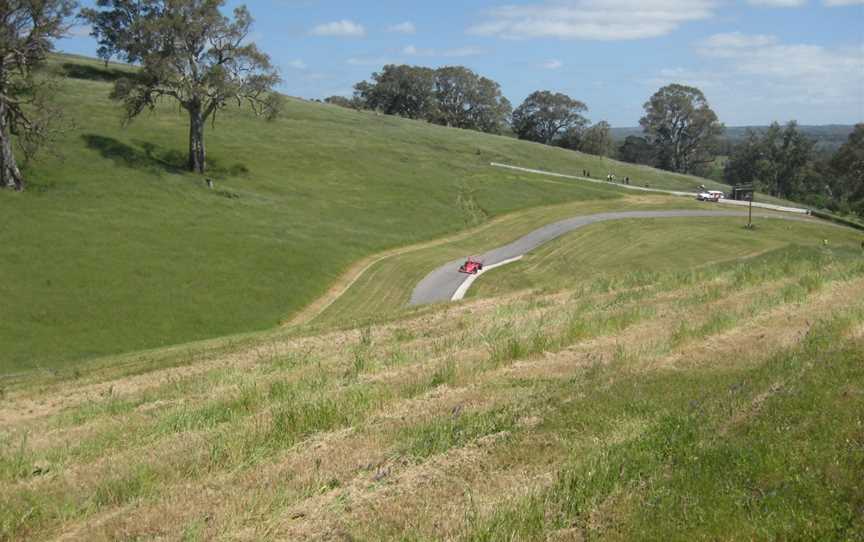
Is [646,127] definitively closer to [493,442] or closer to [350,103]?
[350,103]

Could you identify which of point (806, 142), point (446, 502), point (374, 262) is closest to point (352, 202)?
point (374, 262)

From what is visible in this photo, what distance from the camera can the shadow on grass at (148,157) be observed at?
52.7m

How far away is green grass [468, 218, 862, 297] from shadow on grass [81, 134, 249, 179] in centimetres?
2628

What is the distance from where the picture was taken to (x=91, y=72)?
279 ft

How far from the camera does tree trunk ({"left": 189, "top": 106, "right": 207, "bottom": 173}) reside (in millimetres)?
53750

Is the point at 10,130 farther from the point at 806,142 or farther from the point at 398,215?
the point at 806,142

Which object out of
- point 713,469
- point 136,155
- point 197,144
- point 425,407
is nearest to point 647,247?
point 197,144

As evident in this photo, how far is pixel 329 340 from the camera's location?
19.6 metres

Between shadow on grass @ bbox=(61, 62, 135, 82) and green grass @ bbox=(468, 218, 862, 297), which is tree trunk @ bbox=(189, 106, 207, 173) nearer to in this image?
green grass @ bbox=(468, 218, 862, 297)

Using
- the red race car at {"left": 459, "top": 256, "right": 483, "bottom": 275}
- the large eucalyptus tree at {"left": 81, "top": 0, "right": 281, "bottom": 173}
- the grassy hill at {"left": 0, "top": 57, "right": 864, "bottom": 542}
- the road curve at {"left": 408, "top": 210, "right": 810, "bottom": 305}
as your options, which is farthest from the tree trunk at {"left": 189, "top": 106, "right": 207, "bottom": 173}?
the red race car at {"left": 459, "top": 256, "right": 483, "bottom": 275}

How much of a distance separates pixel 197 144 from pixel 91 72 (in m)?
40.2

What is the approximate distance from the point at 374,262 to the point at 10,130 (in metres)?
23.2

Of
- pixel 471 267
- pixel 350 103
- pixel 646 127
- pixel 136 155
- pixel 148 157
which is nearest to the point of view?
pixel 471 267

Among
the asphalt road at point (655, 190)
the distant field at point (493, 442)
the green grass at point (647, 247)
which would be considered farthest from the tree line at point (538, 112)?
the distant field at point (493, 442)
